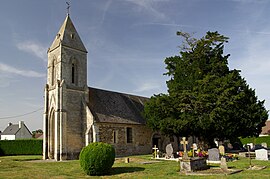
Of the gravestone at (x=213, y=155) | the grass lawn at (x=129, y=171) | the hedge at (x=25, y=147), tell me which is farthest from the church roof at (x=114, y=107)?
the hedge at (x=25, y=147)

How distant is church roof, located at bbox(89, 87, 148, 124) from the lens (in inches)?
1056

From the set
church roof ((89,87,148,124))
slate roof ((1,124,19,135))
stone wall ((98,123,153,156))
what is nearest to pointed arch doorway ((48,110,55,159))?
church roof ((89,87,148,124))

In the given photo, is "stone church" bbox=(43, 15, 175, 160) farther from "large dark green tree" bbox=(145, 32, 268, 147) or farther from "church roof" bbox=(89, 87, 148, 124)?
"large dark green tree" bbox=(145, 32, 268, 147)

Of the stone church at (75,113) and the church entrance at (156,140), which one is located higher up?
the stone church at (75,113)

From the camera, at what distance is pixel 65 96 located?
2475 cm

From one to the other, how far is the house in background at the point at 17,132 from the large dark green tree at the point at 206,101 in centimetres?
4302

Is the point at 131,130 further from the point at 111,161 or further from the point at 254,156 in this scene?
the point at 111,161

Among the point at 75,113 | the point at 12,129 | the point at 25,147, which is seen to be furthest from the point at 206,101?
the point at 12,129

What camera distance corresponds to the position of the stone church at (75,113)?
24.3 metres

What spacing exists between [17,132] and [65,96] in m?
39.9

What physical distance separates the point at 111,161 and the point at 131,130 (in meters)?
15.4

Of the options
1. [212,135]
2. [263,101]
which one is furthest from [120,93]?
[263,101]

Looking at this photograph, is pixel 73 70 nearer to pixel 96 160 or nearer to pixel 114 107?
pixel 114 107

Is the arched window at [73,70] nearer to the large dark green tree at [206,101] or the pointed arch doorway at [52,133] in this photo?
the pointed arch doorway at [52,133]
